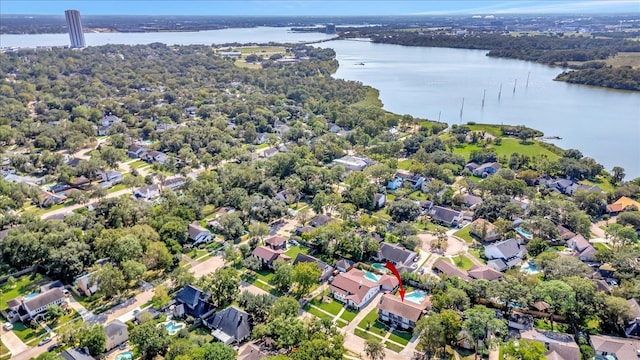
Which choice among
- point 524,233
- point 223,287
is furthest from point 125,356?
point 524,233

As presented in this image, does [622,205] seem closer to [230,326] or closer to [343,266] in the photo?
[343,266]

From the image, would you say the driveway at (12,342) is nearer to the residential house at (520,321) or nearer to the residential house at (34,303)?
the residential house at (34,303)

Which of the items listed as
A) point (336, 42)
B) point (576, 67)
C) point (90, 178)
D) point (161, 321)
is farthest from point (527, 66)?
point (161, 321)

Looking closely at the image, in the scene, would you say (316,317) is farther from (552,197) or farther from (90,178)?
(90,178)

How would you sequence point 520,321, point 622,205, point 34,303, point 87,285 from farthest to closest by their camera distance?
point 622,205 → point 87,285 → point 34,303 → point 520,321

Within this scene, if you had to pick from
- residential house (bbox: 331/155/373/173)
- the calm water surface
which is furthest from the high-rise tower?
residential house (bbox: 331/155/373/173)

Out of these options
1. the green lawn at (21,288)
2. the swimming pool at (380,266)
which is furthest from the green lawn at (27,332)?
the swimming pool at (380,266)
